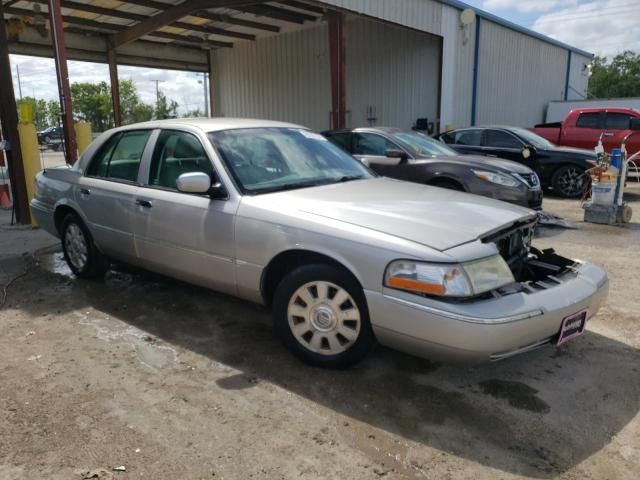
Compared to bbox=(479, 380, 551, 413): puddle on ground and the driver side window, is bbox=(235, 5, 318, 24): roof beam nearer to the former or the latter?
the driver side window

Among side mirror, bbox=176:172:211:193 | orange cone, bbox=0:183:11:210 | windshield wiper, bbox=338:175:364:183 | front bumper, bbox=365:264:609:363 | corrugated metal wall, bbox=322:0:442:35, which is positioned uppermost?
corrugated metal wall, bbox=322:0:442:35

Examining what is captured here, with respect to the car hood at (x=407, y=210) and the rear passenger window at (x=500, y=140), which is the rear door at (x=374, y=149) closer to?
the car hood at (x=407, y=210)

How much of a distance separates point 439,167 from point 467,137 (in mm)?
4519

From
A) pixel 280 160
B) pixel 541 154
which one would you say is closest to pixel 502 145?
pixel 541 154

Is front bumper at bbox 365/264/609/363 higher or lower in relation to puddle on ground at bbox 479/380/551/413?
higher

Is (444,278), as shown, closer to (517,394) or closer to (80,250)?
(517,394)

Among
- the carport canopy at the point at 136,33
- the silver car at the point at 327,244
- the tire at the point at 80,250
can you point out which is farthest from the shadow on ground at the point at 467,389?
the carport canopy at the point at 136,33

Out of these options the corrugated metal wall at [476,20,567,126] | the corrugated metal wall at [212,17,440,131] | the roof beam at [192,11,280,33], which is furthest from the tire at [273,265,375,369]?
the corrugated metal wall at [476,20,567,126]

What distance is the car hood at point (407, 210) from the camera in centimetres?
297

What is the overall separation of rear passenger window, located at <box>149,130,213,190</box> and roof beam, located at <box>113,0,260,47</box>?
739 centimetres

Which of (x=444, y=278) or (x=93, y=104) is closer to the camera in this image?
(x=444, y=278)

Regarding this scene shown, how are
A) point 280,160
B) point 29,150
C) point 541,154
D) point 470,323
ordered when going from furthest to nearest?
point 541,154 < point 29,150 < point 280,160 < point 470,323

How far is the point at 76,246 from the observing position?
5.18m

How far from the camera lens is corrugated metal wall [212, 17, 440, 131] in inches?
596
